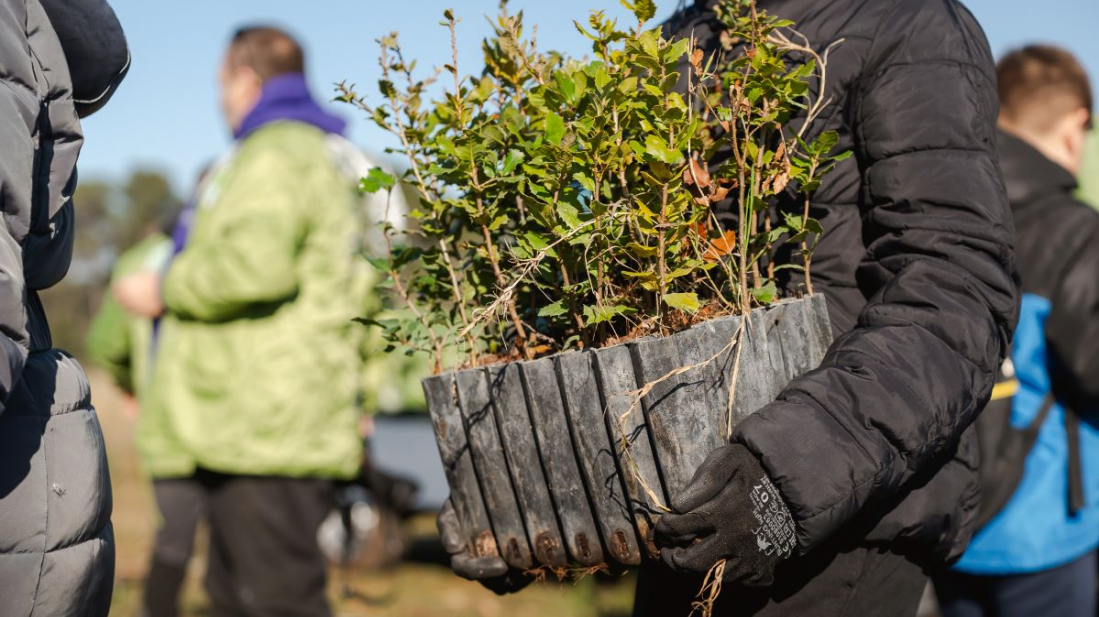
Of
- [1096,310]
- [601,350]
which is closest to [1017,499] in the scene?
[1096,310]

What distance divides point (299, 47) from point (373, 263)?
2.45 metres

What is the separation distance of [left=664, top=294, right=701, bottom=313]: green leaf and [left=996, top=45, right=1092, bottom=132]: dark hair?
2.12m

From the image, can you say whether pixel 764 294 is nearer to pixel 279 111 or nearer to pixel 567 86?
pixel 567 86

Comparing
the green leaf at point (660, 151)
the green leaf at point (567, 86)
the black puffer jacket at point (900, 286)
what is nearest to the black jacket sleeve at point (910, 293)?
the black puffer jacket at point (900, 286)

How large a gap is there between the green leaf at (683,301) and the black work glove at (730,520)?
8.0 inches

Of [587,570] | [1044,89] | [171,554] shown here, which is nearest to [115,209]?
[171,554]

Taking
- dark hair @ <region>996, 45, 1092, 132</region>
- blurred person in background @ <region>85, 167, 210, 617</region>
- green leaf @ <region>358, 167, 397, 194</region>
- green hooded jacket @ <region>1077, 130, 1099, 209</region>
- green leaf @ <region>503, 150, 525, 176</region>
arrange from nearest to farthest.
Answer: green leaf @ <region>503, 150, 525, 176</region>, green leaf @ <region>358, 167, 397, 194</region>, dark hair @ <region>996, 45, 1092, 132</region>, blurred person in background @ <region>85, 167, 210, 617</region>, green hooded jacket @ <region>1077, 130, 1099, 209</region>

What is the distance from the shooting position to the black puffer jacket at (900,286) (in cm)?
142

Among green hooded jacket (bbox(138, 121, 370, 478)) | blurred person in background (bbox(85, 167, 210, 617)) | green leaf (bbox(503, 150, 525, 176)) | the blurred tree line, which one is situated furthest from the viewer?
the blurred tree line

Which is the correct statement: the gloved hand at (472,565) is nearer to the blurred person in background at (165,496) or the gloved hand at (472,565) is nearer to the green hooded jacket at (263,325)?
the green hooded jacket at (263,325)

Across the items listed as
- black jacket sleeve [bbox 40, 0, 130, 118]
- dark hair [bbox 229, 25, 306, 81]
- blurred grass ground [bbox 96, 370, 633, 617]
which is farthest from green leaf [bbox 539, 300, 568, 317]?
blurred grass ground [bbox 96, 370, 633, 617]

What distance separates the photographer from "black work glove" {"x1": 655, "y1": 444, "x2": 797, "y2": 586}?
1.39 meters

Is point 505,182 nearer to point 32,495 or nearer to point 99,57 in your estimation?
point 99,57

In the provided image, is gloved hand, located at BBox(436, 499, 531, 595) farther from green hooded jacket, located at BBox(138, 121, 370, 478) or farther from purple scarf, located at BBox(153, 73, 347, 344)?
purple scarf, located at BBox(153, 73, 347, 344)
